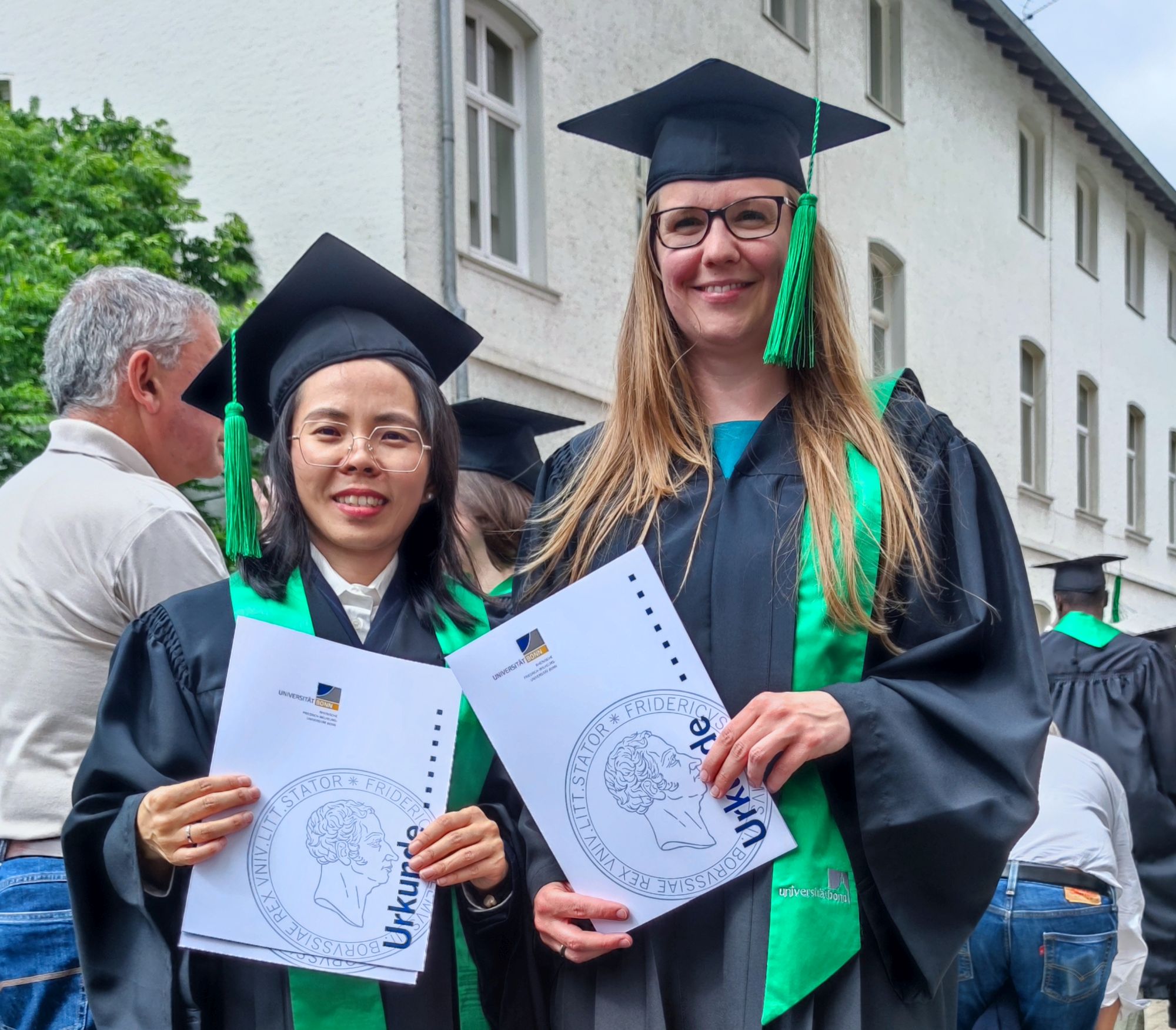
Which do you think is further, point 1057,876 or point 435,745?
point 1057,876

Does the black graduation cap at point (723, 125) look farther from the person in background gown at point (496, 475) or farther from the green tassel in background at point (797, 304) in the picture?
the person in background gown at point (496, 475)

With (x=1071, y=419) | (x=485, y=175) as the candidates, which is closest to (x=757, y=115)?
(x=485, y=175)

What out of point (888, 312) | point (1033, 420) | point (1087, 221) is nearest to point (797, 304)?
point (888, 312)

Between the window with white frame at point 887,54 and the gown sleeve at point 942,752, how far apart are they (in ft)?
46.7

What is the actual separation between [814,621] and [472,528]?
1884 millimetres

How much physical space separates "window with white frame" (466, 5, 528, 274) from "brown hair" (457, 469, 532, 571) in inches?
229

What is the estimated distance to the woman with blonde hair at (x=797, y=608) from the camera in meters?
1.97

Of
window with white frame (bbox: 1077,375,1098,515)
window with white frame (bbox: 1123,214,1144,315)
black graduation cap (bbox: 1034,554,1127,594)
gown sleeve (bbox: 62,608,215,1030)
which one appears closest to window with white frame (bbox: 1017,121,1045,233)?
window with white frame (bbox: 1077,375,1098,515)

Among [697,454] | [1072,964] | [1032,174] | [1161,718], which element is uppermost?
[1032,174]

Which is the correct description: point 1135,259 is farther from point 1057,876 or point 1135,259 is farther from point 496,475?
point 496,475

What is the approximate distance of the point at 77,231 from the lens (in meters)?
7.95

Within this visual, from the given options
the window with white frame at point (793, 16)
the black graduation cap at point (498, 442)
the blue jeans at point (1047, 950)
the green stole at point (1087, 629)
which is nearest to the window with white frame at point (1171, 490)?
the window with white frame at point (793, 16)

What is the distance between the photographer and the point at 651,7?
1129cm

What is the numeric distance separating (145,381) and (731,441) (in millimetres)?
1393
